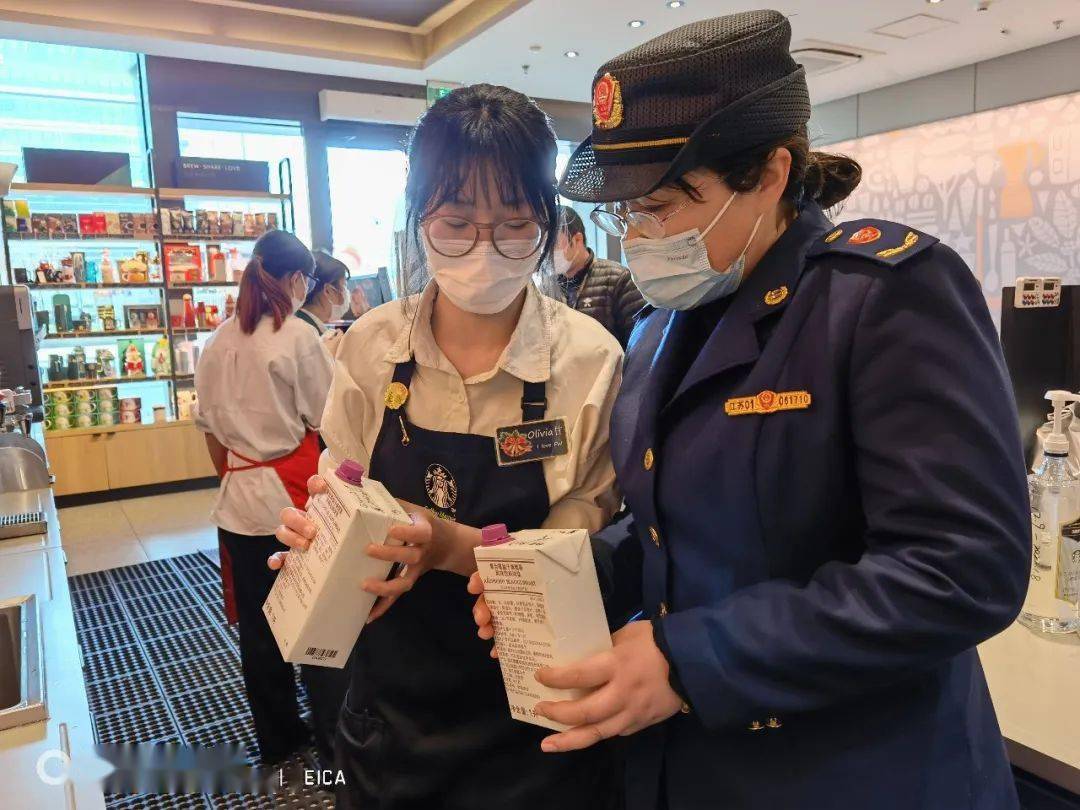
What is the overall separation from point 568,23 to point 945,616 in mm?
6724

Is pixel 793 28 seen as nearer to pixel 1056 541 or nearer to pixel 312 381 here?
pixel 312 381

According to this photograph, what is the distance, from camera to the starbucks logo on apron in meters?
1.26

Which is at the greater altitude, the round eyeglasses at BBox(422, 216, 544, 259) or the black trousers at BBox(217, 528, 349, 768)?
the round eyeglasses at BBox(422, 216, 544, 259)

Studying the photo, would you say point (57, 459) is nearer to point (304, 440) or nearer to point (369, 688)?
point (304, 440)

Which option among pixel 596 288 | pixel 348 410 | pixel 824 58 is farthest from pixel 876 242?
pixel 824 58

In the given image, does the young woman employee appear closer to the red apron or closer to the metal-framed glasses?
the red apron

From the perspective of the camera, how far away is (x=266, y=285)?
280 centimetres

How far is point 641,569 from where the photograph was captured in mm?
1137

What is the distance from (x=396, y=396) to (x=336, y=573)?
391 millimetres

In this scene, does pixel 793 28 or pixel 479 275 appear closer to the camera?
pixel 479 275

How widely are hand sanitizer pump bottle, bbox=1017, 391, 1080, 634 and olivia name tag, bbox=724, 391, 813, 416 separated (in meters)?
0.82

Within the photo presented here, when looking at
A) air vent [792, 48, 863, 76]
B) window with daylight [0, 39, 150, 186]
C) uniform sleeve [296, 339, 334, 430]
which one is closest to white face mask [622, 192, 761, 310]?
uniform sleeve [296, 339, 334, 430]

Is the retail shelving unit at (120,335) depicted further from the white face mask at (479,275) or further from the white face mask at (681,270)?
the white face mask at (681,270)

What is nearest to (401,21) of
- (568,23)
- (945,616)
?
(568,23)
